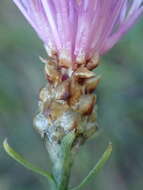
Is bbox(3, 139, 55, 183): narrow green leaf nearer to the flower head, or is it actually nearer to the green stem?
the green stem

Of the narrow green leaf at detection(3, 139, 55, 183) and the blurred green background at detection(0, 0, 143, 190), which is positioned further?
the blurred green background at detection(0, 0, 143, 190)

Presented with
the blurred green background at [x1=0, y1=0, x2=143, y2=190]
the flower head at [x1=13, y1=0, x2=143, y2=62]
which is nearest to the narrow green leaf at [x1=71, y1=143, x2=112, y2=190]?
the flower head at [x1=13, y1=0, x2=143, y2=62]

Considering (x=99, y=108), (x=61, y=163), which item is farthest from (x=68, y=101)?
(x=99, y=108)

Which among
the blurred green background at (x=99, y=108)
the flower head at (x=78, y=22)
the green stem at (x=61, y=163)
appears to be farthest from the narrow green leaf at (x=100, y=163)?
the blurred green background at (x=99, y=108)

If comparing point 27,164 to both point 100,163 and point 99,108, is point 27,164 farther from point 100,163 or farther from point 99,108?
point 99,108

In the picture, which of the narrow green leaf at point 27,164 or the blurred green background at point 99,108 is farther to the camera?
the blurred green background at point 99,108

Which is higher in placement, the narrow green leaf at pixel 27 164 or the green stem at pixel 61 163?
the narrow green leaf at pixel 27 164

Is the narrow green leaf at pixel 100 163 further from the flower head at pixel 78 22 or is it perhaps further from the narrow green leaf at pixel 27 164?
the flower head at pixel 78 22
